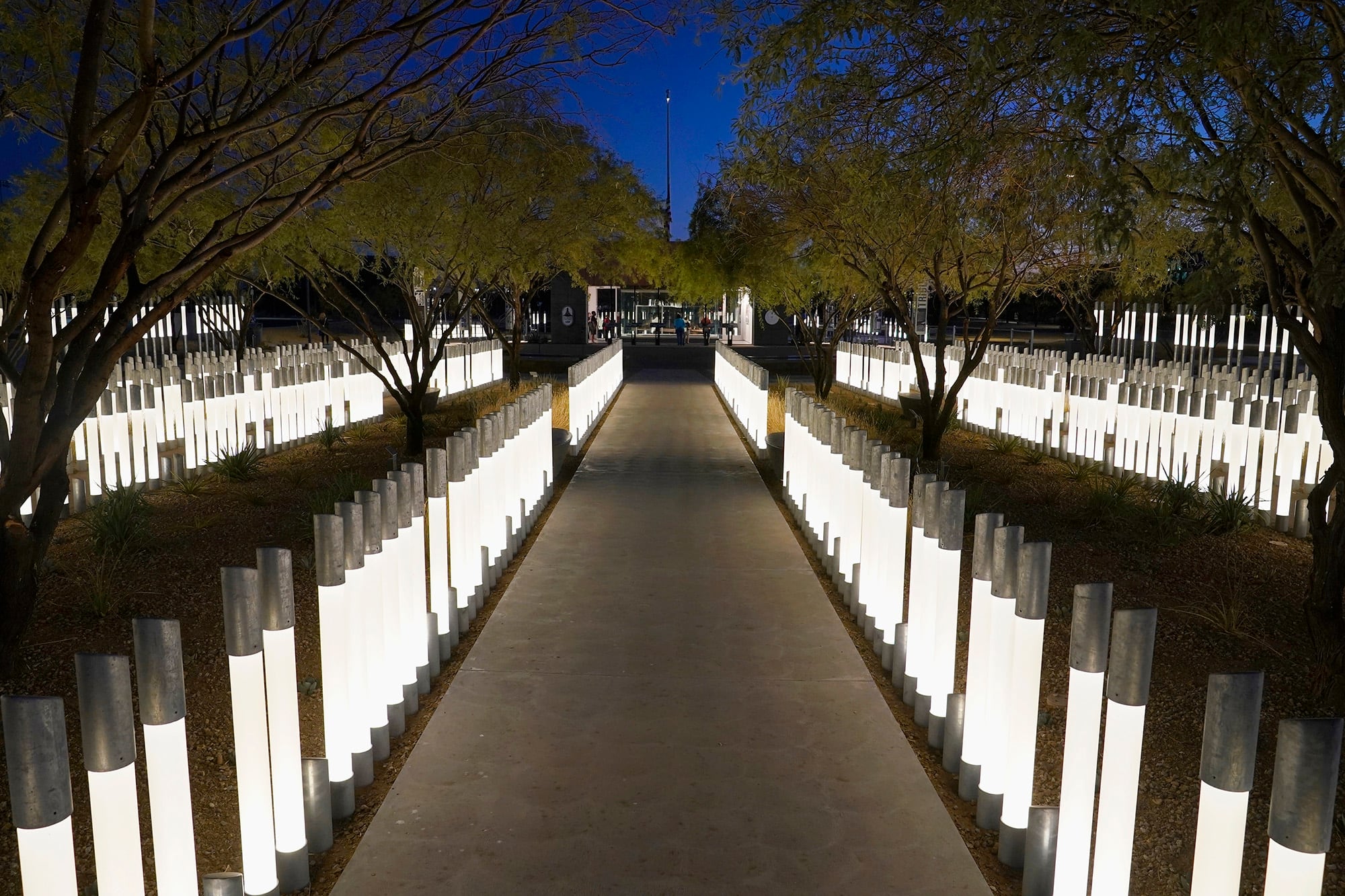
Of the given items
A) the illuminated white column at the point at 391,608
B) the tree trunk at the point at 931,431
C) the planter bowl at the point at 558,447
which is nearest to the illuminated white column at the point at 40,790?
the illuminated white column at the point at 391,608

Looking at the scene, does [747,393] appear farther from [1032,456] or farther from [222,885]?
[222,885]

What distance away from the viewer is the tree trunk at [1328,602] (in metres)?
4.64

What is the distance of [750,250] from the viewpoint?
57.6 feet

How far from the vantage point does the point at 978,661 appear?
3869mm

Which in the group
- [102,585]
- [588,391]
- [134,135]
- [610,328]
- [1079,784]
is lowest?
[102,585]

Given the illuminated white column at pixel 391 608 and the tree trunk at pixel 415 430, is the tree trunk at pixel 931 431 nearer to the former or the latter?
the tree trunk at pixel 415 430

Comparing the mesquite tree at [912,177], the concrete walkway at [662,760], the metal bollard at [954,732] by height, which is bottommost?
the concrete walkway at [662,760]

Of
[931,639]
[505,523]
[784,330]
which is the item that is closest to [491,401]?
[505,523]

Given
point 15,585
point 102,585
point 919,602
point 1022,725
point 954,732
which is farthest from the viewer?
point 102,585

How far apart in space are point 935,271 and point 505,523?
6.03 meters

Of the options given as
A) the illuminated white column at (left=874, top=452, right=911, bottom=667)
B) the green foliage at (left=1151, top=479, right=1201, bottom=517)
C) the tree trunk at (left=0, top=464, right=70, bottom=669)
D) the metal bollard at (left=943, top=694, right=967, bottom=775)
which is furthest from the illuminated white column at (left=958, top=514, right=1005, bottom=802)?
the green foliage at (left=1151, top=479, right=1201, bottom=517)

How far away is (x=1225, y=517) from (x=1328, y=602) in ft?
10.9

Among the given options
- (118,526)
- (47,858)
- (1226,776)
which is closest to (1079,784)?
(1226,776)

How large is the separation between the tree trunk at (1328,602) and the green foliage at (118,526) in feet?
22.0
